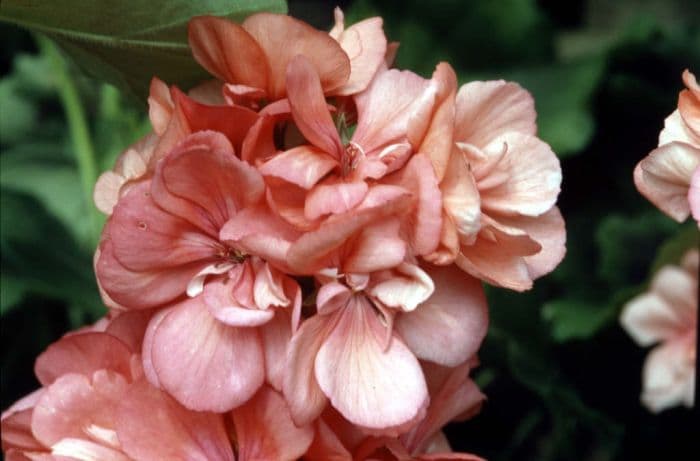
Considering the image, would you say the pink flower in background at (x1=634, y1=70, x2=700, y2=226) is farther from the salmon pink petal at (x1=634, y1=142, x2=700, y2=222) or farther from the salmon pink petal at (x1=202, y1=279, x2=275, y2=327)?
the salmon pink petal at (x1=202, y1=279, x2=275, y2=327)

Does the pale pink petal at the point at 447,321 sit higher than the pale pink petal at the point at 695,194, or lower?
lower

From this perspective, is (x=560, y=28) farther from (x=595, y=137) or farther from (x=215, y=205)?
(x=215, y=205)

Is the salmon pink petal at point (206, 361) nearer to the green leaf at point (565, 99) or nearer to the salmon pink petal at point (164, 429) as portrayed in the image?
the salmon pink petal at point (164, 429)

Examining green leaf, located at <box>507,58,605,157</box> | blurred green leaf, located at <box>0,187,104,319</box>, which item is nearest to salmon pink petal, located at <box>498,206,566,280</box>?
blurred green leaf, located at <box>0,187,104,319</box>

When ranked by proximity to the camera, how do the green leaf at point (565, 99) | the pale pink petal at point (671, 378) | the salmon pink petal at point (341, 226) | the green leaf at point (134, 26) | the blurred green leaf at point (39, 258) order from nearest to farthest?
the salmon pink petal at point (341, 226)
the green leaf at point (134, 26)
the blurred green leaf at point (39, 258)
the pale pink petal at point (671, 378)
the green leaf at point (565, 99)

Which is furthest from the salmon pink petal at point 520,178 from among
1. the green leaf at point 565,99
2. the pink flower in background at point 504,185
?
the green leaf at point 565,99

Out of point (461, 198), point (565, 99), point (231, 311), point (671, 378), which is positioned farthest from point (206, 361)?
point (565, 99)

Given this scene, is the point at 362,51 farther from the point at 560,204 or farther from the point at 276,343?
the point at 560,204
